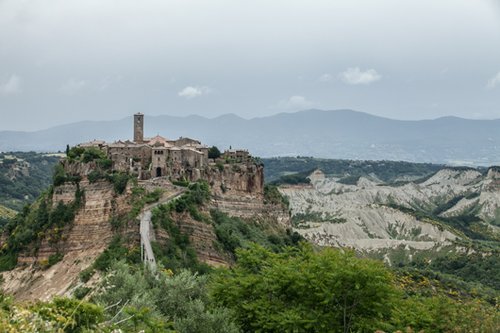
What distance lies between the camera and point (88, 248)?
56250 millimetres

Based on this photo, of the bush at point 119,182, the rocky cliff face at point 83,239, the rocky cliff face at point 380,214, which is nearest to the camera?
the rocky cliff face at point 83,239

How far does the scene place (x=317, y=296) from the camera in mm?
25641

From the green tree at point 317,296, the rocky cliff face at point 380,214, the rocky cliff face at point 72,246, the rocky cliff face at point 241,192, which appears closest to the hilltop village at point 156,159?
the rocky cliff face at point 241,192

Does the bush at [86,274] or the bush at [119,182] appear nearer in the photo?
the bush at [86,274]

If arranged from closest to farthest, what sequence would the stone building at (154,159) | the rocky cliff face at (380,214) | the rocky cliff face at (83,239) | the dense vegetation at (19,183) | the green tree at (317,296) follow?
the green tree at (317,296)
the rocky cliff face at (83,239)
the stone building at (154,159)
the rocky cliff face at (380,214)
the dense vegetation at (19,183)

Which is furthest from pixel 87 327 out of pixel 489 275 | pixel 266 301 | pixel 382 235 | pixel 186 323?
pixel 382 235

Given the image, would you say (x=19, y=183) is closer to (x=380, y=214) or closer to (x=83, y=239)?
(x=380, y=214)

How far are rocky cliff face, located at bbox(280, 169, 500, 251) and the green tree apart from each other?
83.9 meters

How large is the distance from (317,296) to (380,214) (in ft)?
387

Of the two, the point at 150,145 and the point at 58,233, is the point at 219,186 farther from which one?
the point at 58,233

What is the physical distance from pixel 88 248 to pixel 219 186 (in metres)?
17.5

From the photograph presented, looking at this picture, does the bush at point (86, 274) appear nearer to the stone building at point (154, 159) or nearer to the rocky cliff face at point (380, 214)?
the stone building at point (154, 159)

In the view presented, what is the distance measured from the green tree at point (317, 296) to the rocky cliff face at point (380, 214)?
83.9m

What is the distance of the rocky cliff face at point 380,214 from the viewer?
119 meters
